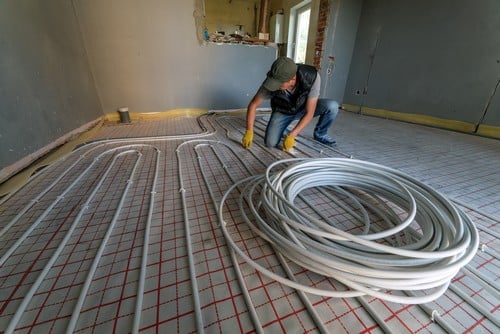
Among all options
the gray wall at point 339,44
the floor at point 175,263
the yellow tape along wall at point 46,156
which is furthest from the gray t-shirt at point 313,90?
the gray wall at point 339,44

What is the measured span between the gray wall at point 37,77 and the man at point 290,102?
177 cm

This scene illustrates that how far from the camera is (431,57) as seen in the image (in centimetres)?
307

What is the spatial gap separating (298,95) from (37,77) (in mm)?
2318

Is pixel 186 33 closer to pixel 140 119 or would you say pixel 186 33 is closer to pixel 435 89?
pixel 140 119

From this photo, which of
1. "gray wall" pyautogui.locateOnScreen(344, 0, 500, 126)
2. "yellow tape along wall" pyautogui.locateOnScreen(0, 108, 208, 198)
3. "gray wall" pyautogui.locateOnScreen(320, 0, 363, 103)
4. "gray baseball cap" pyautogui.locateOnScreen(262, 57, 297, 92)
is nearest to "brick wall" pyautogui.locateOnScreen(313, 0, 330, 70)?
"gray wall" pyautogui.locateOnScreen(320, 0, 363, 103)

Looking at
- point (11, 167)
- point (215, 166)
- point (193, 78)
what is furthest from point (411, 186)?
point (193, 78)

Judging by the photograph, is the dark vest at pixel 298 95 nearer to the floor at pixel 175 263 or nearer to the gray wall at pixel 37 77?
the floor at pixel 175 263

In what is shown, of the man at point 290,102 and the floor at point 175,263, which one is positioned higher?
the man at point 290,102

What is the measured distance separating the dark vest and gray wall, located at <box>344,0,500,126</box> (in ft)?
7.84

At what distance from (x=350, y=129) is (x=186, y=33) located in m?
2.87

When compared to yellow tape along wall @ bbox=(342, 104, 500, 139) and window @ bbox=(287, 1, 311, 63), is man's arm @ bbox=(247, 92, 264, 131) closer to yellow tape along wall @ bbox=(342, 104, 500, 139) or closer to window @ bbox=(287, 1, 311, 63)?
yellow tape along wall @ bbox=(342, 104, 500, 139)

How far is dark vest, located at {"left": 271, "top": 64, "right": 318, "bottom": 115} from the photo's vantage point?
182cm

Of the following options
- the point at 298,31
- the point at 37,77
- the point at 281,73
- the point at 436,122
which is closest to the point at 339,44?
the point at 436,122

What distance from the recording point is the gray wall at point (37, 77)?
156 centimetres
